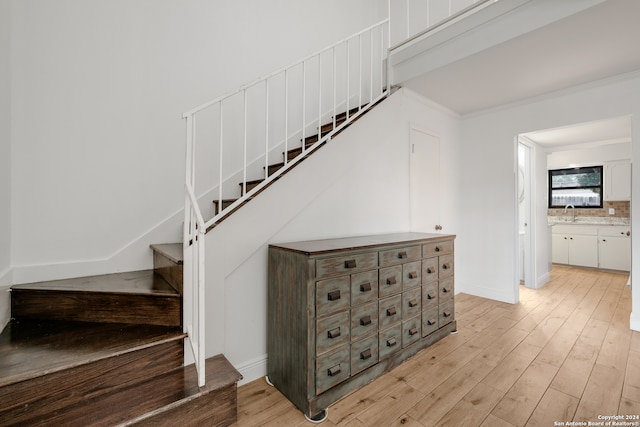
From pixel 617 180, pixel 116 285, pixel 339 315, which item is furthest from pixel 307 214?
pixel 617 180

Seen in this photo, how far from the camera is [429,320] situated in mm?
2473

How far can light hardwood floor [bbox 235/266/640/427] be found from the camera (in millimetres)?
1635

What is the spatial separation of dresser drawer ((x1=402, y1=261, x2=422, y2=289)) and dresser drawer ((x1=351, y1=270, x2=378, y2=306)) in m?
0.34

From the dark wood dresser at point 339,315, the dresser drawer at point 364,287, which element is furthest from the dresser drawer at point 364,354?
the dresser drawer at point 364,287

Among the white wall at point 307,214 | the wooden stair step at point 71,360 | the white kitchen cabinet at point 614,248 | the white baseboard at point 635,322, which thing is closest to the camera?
the wooden stair step at point 71,360

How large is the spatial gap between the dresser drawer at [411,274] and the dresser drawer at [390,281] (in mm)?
56

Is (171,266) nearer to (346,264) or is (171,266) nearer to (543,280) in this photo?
(346,264)

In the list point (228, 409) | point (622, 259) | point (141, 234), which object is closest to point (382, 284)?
point (228, 409)

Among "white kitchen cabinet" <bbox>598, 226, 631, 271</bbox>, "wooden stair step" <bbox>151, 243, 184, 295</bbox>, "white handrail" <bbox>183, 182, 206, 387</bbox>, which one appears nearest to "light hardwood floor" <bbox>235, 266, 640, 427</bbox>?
"white handrail" <bbox>183, 182, 206, 387</bbox>

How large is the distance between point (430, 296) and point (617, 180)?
5.43 m

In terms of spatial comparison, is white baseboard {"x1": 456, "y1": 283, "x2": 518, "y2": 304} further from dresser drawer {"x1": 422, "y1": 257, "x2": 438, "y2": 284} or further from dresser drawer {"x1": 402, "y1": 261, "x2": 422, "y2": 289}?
dresser drawer {"x1": 402, "y1": 261, "x2": 422, "y2": 289}

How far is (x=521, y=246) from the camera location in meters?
4.23

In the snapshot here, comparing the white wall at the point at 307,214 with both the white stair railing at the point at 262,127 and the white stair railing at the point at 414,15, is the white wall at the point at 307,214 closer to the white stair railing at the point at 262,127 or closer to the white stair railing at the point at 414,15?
the white stair railing at the point at 262,127

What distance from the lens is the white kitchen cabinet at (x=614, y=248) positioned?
4844 mm
